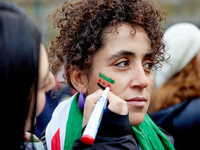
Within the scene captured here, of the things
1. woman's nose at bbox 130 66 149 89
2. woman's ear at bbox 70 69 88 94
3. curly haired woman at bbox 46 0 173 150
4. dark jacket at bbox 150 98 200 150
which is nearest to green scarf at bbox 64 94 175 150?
curly haired woman at bbox 46 0 173 150

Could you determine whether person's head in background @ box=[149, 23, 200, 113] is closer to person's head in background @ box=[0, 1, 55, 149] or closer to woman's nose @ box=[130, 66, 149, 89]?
woman's nose @ box=[130, 66, 149, 89]

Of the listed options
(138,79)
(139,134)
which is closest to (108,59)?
(138,79)

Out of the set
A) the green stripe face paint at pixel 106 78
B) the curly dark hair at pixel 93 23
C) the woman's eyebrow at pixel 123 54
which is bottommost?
the green stripe face paint at pixel 106 78

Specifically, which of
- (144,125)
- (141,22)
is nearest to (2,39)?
(141,22)

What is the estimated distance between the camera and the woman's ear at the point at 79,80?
1.94m

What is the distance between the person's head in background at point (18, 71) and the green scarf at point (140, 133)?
579mm

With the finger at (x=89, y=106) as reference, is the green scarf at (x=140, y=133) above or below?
below

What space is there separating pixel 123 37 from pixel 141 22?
0.22 meters

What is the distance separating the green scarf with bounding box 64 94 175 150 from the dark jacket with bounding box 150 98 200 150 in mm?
642

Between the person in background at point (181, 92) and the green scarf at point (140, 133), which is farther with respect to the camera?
the person in background at point (181, 92)

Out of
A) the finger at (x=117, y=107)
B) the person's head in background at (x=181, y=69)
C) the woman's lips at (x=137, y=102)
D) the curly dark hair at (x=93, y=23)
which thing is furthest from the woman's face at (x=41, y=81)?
the person's head in background at (x=181, y=69)

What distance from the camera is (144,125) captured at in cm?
221

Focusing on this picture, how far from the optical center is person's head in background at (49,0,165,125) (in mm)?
1750

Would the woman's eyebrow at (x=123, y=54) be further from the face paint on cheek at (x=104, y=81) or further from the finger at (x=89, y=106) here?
the finger at (x=89, y=106)
